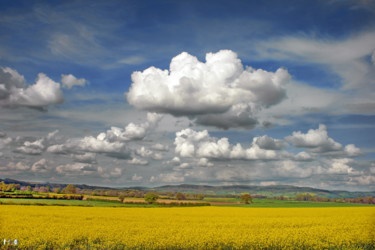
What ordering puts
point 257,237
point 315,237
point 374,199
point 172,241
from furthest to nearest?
1. point 374,199
2. point 315,237
3. point 257,237
4. point 172,241

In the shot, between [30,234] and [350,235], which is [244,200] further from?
[30,234]

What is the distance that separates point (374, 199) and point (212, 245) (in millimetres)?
129991

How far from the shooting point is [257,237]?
2758 centimetres

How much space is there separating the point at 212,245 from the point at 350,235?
14.7 m

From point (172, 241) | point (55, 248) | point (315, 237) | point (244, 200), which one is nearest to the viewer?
point (55, 248)

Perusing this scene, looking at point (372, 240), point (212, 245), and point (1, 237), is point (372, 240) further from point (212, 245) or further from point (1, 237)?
point (1, 237)

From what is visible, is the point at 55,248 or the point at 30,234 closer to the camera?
the point at 55,248

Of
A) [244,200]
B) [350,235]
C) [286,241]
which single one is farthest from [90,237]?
[244,200]

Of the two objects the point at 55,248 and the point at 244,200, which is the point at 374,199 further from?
the point at 55,248

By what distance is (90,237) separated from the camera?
27047mm

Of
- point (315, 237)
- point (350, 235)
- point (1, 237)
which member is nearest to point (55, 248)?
point (1, 237)

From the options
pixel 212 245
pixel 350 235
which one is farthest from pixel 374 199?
pixel 212 245

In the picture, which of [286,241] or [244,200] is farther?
[244,200]

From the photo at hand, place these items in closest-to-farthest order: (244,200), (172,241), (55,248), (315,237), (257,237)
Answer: (55,248)
(172,241)
(257,237)
(315,237)
(244,200)
